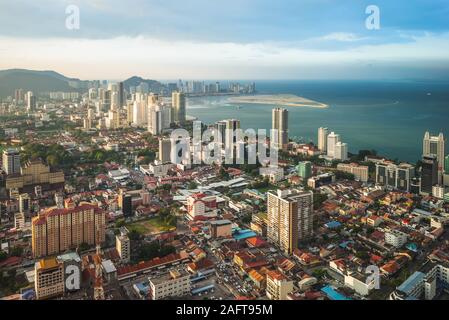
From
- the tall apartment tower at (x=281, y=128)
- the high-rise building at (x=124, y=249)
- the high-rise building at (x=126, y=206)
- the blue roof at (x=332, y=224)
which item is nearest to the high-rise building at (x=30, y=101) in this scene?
the tall apartment tower at (x=281, y=128)

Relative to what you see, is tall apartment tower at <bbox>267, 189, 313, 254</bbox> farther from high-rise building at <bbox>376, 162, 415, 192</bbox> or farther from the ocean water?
the ocean water

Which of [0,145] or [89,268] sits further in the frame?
[0,145]

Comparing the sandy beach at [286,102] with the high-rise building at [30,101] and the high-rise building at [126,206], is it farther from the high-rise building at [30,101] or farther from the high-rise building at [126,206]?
the high-rise building at [126,206]

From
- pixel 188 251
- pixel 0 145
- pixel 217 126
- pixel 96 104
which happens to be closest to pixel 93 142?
pixel 0 145

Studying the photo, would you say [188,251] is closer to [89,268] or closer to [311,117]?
[89,268]

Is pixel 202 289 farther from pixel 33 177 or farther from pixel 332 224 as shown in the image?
pixel 33 177

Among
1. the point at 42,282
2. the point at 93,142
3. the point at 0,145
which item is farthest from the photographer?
the point at 93,142
